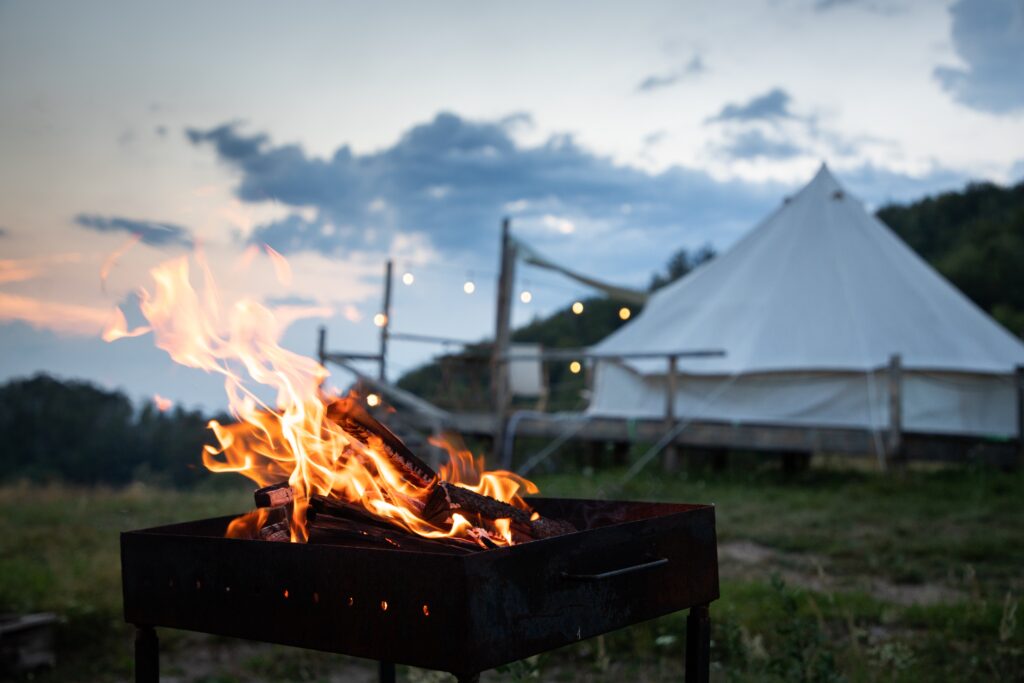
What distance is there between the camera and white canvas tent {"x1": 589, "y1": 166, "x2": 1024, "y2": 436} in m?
10.5

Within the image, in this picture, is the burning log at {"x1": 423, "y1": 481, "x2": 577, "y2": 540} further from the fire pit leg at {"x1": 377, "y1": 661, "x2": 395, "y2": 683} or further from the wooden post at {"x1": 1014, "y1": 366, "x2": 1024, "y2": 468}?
the wooden post at {"x1": 1014, "y1": 366, "x2": 1024, "y2": 468}

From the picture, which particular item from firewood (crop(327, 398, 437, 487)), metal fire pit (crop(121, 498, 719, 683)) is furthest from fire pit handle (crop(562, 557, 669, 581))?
firewood (crop(327, 398, 437, 487))

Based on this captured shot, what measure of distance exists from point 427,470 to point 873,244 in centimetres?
1120

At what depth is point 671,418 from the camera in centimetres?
1103

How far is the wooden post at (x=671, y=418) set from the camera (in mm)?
10953

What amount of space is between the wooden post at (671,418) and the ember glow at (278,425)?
8.38 meters

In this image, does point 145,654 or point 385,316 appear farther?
point 385,316

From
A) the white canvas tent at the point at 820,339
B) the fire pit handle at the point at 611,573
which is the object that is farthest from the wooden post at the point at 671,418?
the fire pit handle at the point at 611,573

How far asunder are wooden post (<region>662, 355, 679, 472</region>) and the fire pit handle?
29.0 feet

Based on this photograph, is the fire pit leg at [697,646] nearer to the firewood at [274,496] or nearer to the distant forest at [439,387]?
the firewood at [274,496]

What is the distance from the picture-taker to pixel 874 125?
43.0 feet

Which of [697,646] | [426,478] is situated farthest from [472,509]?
[697,646]

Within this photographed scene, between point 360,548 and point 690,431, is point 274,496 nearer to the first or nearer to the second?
point 360,548

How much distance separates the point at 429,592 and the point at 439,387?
14316mm
